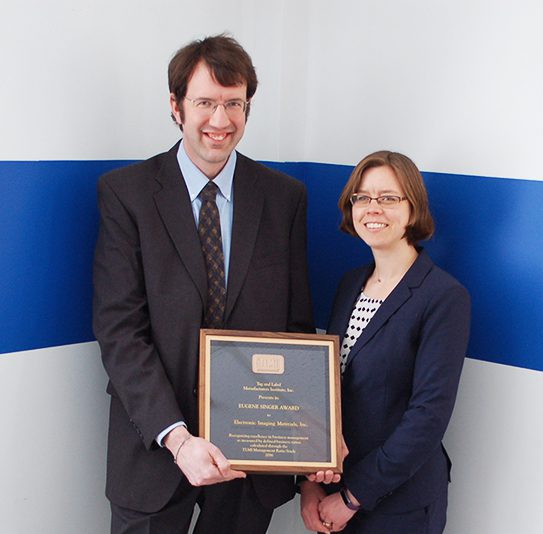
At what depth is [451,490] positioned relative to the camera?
2484mm

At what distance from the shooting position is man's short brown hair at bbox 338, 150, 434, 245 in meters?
2.12

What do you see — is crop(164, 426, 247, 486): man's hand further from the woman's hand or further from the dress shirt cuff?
the woman's hand

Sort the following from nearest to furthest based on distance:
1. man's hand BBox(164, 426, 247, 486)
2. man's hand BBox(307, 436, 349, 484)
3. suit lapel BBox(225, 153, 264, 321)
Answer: man's hand BBox(164, 426, 247, 486) < man's hand BBox(307, 436, 349, 484) < suit lapel BBox(225, 153, 264, 321)

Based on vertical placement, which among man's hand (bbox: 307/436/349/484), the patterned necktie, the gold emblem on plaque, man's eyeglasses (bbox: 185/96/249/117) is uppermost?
man's eyeglasses (bbox: 185/96/249/117)

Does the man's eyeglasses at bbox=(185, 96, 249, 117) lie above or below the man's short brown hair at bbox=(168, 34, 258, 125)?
below

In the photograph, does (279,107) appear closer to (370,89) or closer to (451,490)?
(370,89)

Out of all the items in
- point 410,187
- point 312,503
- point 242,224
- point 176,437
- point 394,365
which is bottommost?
point 312,503

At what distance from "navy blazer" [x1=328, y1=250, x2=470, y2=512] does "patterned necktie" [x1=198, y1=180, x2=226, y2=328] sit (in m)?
0.35

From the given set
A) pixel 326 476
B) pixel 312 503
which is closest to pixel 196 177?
pixel 326 476

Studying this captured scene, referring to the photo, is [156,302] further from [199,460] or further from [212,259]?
[199,460]

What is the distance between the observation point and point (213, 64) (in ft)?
6.66

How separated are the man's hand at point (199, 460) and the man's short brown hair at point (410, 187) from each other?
0.73 metres

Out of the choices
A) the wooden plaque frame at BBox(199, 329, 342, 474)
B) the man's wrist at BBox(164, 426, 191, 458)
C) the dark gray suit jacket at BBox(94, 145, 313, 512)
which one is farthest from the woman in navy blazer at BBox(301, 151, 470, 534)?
the man's wrist at BBox(164, 426, 191, 458)

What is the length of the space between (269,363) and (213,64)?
0.72 metres
